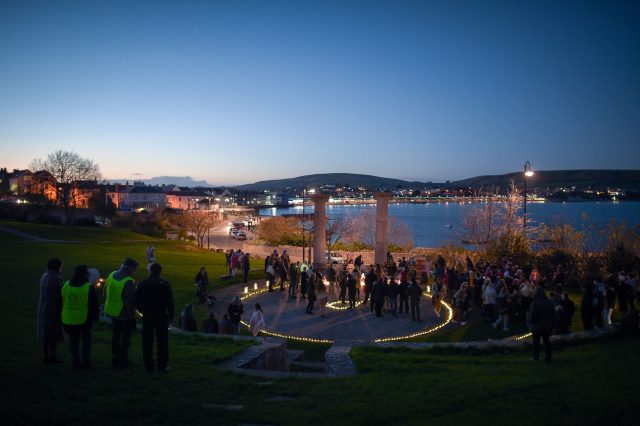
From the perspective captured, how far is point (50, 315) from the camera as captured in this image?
24.8 ft

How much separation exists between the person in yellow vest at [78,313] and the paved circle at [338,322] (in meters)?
7.44

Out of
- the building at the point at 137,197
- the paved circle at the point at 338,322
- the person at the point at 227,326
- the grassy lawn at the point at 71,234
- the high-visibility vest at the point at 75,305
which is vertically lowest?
the paved circle at the point at 338,322

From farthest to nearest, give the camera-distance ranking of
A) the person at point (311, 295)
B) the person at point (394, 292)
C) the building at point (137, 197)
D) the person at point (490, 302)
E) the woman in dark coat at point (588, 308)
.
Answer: the building at point (137, 197), the person at point (311, 295), the person at point (394, 292), the person at point (490, 302), the woman in dark coat at point (588, 308)

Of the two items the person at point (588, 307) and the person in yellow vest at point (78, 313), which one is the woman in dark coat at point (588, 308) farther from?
the person in yellow vest at point (78, 313)

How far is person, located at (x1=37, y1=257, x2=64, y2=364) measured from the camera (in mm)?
7477

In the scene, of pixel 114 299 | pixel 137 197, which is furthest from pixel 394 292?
pixel 137 197

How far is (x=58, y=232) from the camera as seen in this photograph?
43.1 meters

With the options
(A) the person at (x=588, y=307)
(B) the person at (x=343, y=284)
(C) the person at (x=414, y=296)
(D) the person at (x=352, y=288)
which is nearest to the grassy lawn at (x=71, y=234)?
(B) the person at (x=343, y=284)

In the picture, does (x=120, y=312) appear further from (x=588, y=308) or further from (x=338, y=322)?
(x=588, y=308)

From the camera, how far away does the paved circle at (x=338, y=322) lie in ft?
48.5

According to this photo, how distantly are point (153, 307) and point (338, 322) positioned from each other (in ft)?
32.4

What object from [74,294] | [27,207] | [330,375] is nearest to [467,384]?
[330,375]

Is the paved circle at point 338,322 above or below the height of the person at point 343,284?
below

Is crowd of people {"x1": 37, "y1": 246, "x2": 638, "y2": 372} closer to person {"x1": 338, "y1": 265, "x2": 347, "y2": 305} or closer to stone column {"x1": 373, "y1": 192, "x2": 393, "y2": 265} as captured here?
person {"x1": 338, "y1": 265, "x2": 347, "y2": 305}
